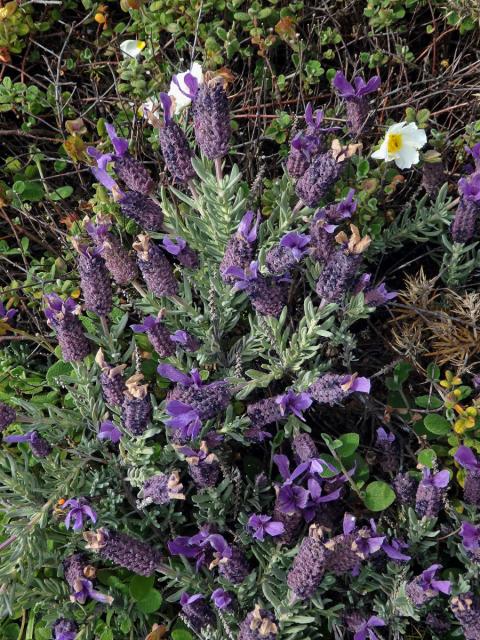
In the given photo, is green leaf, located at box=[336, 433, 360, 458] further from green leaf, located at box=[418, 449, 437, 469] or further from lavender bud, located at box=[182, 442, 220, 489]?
lavender bud, located at box=[182, 442, 220, 489]

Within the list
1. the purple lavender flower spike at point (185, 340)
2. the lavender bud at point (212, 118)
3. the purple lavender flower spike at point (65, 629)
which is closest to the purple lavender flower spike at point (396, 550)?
the purple lavender flower spike at point (185, 340)

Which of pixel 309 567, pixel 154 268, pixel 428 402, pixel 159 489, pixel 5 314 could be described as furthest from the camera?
pixel 5 314

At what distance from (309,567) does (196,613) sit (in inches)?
14.6

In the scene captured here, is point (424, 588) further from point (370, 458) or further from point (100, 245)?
point (100, 245)

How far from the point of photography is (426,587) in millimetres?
1541

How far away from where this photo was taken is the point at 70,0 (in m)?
2.61

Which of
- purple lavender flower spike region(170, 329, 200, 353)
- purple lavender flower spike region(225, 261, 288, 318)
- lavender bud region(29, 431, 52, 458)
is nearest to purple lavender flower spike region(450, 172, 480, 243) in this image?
purple lavender flower spike region(225, 261, 288, 318)

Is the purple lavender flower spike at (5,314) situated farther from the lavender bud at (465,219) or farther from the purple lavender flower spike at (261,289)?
the lavender bud at (465,219)

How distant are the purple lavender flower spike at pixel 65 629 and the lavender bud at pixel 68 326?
662mm

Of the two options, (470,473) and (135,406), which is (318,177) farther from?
(470,473)

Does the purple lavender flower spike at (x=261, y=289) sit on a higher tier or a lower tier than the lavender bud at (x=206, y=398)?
higher

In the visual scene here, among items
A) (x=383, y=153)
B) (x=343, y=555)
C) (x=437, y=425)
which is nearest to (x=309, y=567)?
(x=343, y=555)

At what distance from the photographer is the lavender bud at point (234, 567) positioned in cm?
160

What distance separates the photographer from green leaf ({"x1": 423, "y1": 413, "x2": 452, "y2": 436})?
1.84 m
